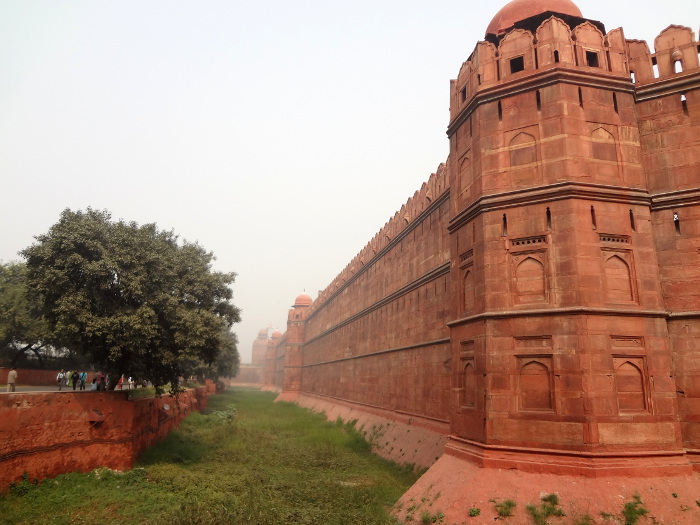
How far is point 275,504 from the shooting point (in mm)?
11609

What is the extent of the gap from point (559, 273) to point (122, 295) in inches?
502

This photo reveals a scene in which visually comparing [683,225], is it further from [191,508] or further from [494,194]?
[191,508]

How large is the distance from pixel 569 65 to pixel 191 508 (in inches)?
528

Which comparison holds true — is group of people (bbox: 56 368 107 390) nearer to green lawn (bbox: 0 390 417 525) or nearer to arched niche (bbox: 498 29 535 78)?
green lawn (bbox: 0 390 417 525)

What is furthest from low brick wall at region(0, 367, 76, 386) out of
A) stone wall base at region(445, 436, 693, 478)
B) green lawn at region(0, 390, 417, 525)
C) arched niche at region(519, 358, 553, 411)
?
arched niche at region(519, 358, 553, 411)

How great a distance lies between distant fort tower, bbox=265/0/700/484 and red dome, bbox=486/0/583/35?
0.04 meters

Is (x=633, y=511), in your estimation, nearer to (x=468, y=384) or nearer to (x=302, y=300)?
(x=468, y=384)

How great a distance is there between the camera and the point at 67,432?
13.4 meters

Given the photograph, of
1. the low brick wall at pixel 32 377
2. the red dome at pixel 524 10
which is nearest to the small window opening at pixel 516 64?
the red dome at pixel 524 10

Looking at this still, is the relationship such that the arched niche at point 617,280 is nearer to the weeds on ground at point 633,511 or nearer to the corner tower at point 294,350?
the weeds on ground at point 633,511

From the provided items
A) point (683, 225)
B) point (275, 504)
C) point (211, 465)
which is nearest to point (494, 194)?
point (683, 225)

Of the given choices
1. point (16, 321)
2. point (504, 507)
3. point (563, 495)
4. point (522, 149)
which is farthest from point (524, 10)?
point (16, 321)

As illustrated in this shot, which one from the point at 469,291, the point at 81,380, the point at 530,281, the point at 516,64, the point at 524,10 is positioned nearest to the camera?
the point at 530,281

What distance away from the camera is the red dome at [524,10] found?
39.4 feet
